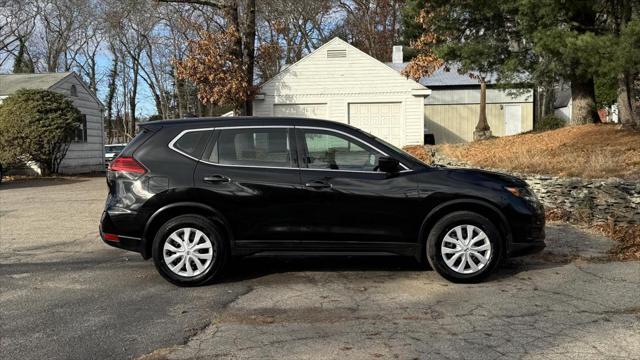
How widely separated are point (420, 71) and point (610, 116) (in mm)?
25639

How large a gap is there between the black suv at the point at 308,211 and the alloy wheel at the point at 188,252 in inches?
0.4

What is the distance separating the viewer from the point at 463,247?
6.04 metres

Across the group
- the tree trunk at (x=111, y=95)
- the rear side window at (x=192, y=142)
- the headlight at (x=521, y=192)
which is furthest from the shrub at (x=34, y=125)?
the tree trunk at (x=111, y=95)

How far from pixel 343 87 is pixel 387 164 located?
1695 centimetres

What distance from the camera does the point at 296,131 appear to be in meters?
6.24

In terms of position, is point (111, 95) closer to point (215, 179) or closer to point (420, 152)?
point (420, 152)

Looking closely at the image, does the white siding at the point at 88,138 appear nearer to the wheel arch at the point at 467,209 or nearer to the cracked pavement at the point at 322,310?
the cracked pavement at the point at 322,310

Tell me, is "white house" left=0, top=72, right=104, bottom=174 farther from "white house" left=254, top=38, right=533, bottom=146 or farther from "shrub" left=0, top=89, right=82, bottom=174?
"white house" left=254, top=38, right=533, bottom=146

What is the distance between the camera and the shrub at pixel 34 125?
1927cm

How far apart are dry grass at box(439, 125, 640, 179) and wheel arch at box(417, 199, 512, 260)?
4674mm

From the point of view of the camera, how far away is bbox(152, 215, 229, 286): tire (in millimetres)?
6016

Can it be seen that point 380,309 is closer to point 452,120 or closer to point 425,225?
point 425,225

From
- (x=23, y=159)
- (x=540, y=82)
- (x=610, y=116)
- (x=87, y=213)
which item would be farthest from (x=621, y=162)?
(x=610, y=116)

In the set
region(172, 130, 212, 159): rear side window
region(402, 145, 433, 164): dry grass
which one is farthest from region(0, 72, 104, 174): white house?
region(172, 130, 212, 159): rear side window
